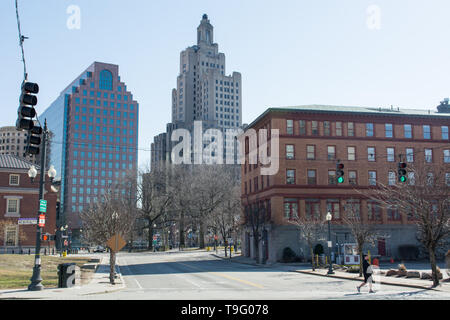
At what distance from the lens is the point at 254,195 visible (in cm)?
6259

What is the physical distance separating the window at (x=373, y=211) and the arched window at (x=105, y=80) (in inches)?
5805

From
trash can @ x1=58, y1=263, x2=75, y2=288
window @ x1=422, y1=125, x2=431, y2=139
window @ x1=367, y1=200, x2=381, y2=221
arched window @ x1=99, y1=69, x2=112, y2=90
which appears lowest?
trash can @ x1=58, y1=263, x2=75, y2=288

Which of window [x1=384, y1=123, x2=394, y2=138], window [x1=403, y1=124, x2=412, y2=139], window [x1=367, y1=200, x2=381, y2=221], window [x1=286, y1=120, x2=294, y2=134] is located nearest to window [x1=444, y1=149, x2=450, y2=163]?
window [x1=403, y1=124, x2=412, y2=139]

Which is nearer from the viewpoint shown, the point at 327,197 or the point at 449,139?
the point at 327,197

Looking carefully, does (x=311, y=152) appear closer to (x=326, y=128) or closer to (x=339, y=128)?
(x=326, y=128)

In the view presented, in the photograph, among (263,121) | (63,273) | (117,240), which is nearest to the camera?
(63,273)

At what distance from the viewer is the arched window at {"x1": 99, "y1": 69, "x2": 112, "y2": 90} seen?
7313 inches

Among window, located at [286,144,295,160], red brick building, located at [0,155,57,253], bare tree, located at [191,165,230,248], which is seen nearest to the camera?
window, located at [286,144,295,160]

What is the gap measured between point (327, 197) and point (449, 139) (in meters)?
18.8

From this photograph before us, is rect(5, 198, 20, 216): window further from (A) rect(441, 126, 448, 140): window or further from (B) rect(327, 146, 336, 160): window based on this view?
(A) rect(441, 126, 448, 140): window

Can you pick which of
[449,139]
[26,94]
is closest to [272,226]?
[449,139]

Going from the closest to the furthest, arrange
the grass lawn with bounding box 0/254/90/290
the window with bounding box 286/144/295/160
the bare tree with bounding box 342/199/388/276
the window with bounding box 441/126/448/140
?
the grass lawn with bounding box 0/254/90/290 < the bare tree with bounding box 342/199/388/276 < the window with bounding box 286/144/295/160 < the window with bounding box 441/126/448/140

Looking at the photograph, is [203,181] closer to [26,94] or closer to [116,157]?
[26,94]

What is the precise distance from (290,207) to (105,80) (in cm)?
14730
